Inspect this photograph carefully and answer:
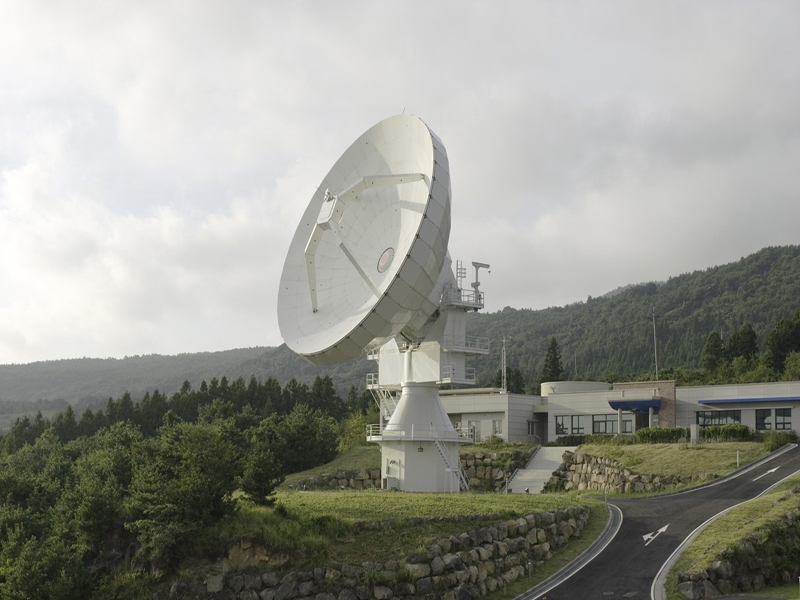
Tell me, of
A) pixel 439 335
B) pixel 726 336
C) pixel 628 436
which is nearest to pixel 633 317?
pixel 726 336

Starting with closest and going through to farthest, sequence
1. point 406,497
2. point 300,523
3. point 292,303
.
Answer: point 300,523, point 406,497, point 292,303

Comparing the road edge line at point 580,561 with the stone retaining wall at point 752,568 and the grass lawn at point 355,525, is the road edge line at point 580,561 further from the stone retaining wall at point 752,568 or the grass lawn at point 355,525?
the stone retaining wall at point 752,568

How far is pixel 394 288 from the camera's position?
30.8m

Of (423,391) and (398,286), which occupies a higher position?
(398,286)

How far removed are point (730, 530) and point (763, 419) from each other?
24993 mm

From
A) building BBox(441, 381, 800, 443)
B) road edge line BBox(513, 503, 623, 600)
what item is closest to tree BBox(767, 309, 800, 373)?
building BBox(441, 381, 800, 443)

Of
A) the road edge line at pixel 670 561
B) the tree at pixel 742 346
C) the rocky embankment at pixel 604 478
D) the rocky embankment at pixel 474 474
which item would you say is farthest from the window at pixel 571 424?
the tree at pixel 742 346

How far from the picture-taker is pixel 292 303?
36938 millimetres

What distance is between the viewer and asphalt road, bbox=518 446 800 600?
80.1 ft

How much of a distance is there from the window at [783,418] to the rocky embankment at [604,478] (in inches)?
467

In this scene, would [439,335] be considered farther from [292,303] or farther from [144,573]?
[144,573]

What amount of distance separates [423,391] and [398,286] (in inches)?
350

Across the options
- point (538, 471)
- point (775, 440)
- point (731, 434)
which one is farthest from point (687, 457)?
point (538, 471)

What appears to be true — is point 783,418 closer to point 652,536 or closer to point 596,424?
point 596,424
